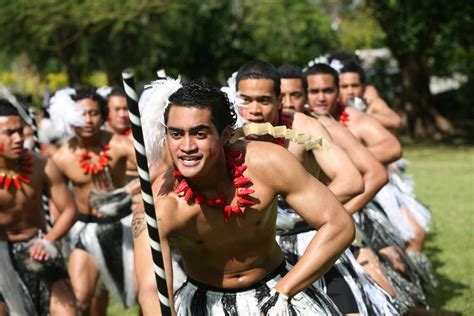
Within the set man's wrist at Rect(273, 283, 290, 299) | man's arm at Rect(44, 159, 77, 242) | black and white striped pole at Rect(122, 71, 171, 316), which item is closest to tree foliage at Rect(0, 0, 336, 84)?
man's arm at Rect(44, 159, 77, 242)

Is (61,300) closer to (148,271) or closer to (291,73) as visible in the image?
(291,73)

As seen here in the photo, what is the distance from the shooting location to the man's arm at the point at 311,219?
3.53 metres

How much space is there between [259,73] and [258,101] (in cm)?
19

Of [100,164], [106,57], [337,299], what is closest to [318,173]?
[337,299]

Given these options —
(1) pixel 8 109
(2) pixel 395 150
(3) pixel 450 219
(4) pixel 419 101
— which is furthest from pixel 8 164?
(4) pixel 419 101

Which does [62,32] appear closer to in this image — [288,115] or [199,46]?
[199,46]

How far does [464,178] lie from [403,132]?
10.4 m

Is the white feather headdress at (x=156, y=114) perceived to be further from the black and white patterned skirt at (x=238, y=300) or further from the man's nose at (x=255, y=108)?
the man's nose at (x=255, y=108)

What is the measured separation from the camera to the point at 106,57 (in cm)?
2556

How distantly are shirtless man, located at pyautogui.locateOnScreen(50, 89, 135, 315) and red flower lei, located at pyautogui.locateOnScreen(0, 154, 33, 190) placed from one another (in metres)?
1.23

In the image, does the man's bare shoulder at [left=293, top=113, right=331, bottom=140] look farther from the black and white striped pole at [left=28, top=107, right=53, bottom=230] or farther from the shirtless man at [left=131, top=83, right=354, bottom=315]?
the black and white striped pole at [left=28, top=107, right=53, bottom=230]

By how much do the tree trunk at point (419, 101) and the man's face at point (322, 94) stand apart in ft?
63.3

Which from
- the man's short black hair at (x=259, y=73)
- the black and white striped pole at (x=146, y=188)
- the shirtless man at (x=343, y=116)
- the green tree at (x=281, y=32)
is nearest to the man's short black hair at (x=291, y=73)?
the shirtless man at (x=343, y=116)

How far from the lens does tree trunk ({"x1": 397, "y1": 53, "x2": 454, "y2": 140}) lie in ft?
85.0
